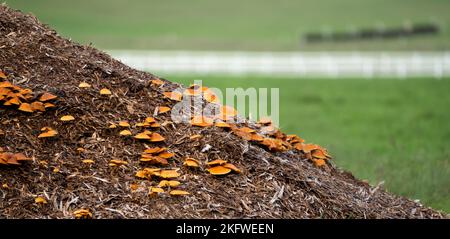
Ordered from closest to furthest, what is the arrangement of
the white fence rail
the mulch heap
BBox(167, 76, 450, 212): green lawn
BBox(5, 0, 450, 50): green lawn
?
the mulch heap → BBox(167, 76, 450, 212): green lawn → the white fence rail → BBox(5, 0, 450, 50): green lawn

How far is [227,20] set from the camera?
51.0 m

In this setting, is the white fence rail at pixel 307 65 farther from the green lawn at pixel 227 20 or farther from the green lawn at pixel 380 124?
the green lawn at pixel 227 20

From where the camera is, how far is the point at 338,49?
109ft

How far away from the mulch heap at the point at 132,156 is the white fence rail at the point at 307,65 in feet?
61.3

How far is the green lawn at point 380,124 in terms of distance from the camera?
33.9 ft

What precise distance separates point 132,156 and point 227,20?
45.2m

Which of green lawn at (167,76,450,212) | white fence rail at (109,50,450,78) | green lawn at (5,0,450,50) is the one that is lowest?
green lawn at (167,76,450,212)

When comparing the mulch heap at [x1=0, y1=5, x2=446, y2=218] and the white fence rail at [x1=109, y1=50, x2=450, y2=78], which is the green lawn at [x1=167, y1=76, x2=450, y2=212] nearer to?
the white fence rail at [x1=109, y1=50, x2=450, y2=78]

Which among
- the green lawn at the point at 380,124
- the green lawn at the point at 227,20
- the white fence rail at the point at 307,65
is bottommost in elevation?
the green lawn at the point at 380,124

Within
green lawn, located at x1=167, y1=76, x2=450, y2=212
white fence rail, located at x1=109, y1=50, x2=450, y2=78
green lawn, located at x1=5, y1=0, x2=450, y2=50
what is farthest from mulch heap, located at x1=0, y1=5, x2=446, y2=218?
green lawn, located at x1=5, y1=0, x2=450, y2=50

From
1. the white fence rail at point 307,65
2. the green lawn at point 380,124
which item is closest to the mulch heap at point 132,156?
the green lawn at point 380,124

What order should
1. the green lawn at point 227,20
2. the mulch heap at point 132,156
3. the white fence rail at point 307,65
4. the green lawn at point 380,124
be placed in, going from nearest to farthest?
the mulch heap at point 132,156 < the green lawn at point 380,124 < the white fence rail at point 307,65 < the green lawn at point 227,20

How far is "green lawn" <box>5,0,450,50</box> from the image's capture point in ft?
118

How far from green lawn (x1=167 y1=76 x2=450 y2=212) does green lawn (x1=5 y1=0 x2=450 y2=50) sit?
35.1 feet
